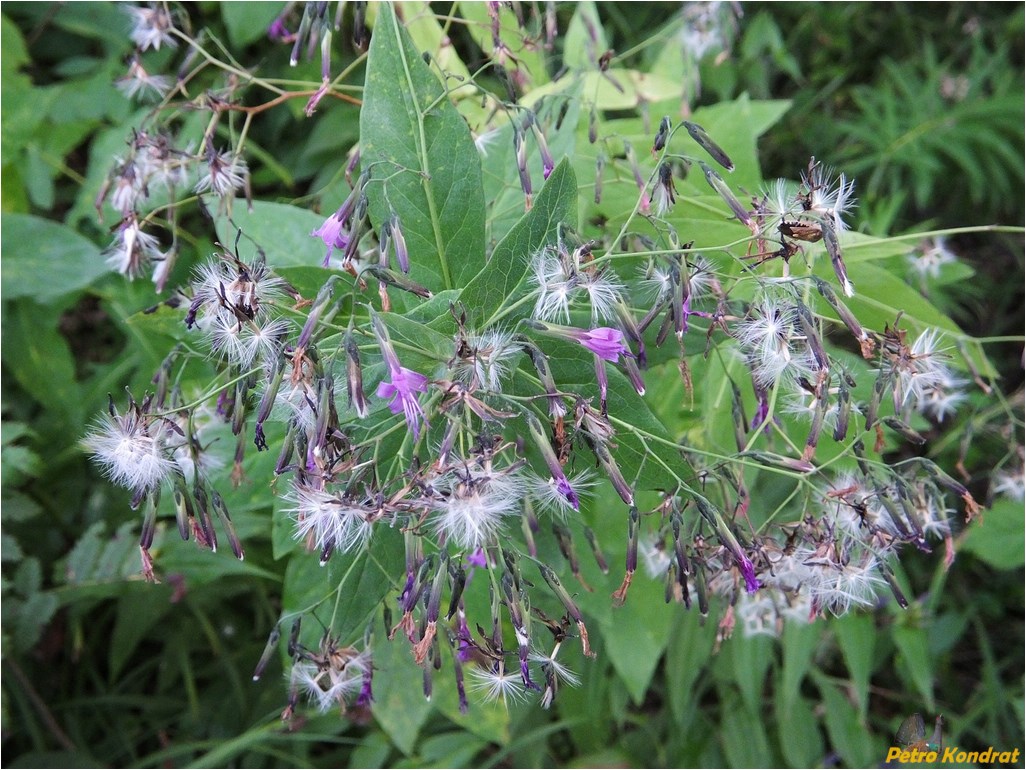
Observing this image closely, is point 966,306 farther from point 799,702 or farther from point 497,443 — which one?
point 497,443

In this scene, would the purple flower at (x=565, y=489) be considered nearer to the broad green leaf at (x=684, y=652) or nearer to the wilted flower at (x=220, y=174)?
the wilted flower at (x=220, y=174)

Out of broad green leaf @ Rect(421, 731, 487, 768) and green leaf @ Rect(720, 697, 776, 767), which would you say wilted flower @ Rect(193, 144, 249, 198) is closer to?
broad green leaf @ Rect(421, 731, 487, 768)

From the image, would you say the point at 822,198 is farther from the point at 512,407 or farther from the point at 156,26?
the point at 156,26

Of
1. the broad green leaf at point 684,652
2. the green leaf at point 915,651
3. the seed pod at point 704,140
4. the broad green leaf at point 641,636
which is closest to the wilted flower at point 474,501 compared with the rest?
the seed pod at point 704,140

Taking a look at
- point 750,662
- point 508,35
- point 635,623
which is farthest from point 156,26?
Result: point 750,662

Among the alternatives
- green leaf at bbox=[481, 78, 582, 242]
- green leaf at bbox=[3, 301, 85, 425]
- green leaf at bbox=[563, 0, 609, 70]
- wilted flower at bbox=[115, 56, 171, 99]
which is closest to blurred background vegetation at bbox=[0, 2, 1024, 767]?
green leaf at bbox=[3, 301, 85, 425]

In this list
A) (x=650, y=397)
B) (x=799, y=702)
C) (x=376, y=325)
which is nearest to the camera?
(x=376, y=325)

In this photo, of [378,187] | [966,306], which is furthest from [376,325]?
[966,306]
